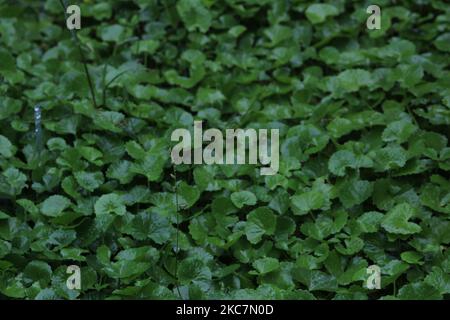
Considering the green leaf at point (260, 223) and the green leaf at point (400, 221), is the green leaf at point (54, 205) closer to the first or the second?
the green leaf at point (260, 223)

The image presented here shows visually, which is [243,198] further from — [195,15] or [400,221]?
[195,15]

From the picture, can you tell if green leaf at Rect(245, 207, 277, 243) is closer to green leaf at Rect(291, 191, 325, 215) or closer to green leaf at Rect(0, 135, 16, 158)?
green leaf at Rect(291, 191, 325, 215)

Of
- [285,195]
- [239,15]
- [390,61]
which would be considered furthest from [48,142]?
[390,61]

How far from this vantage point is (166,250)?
2.37 m

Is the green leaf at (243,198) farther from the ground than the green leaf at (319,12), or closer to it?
closer to it

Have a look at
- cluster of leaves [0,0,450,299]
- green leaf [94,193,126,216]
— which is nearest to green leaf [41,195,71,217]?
Result: cluster of leaves [0,0,450,299]

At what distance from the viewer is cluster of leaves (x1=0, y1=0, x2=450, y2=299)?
7.53 ft

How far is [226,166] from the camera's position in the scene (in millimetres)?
2650

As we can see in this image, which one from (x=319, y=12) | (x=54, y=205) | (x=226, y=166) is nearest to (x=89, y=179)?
(x=54, y=205)

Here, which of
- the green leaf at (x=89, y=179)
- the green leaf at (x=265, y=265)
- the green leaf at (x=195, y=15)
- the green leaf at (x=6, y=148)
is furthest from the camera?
the green leaf at (x=195, y=15)

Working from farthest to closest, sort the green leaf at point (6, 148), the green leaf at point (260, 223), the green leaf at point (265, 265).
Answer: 1. the green leaf at point (6, 148)
2. the green leaf at point (260, 223)
3. the green leaf at point (265, 265)

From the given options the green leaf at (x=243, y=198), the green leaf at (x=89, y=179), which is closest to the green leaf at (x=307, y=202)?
the green leaf at (x=243, y=198)

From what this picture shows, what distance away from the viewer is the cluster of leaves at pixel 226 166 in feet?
7.53
